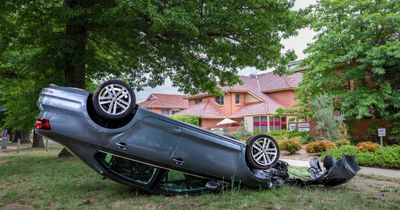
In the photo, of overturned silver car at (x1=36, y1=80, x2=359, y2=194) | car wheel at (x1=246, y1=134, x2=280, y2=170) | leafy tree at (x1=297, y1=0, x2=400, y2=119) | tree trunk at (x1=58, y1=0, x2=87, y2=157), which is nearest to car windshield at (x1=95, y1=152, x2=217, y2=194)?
overturned silver car at (x1=36, y1=80, x2=359, y2=194)

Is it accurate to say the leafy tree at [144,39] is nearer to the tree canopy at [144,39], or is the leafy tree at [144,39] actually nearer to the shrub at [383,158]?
the tree canopy at [144,39]

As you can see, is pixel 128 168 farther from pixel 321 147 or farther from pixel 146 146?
pixel 321 147

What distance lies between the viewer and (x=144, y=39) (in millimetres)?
12117

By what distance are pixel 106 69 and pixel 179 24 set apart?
597 centimetres

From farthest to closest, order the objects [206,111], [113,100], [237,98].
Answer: [237,98], [206,111], [113,100]

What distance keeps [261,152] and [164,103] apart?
45.1 m

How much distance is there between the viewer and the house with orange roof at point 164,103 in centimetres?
4964

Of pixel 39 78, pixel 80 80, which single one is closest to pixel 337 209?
pixel 80 80

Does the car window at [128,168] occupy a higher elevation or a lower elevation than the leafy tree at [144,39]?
lower

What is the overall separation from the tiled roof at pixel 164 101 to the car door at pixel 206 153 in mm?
43096

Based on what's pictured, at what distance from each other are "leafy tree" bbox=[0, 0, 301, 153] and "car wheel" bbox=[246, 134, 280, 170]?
3.83 metres

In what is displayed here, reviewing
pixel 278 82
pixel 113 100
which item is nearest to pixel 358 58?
pixel 113 100

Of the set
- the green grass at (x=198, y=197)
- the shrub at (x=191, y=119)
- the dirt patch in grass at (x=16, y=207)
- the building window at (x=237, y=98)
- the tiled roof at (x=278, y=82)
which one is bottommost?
the dirt patch in grass at (x=16, y=207)

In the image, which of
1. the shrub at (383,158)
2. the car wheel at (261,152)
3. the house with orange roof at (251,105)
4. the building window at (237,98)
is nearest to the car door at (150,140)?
the car wheel at (261,152)
